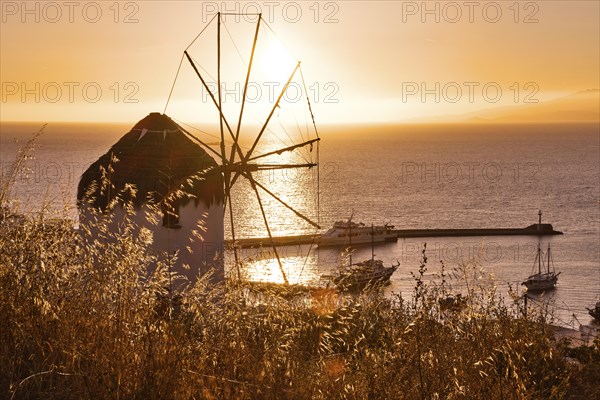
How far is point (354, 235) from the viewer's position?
6912 cm

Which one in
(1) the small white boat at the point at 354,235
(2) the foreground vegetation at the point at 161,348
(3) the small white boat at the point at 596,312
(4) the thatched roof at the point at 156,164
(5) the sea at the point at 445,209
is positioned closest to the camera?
(2) the foreground vegetation at the point at 161,348

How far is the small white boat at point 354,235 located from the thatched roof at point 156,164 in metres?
49.5

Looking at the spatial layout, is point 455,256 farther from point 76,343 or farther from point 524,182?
point 524,182

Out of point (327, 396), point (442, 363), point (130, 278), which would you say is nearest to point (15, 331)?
point (130, 278)

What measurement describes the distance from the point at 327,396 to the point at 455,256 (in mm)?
56455

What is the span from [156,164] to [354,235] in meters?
52.7

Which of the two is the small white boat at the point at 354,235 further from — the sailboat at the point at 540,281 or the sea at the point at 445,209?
the sailboat at the point at 540,281

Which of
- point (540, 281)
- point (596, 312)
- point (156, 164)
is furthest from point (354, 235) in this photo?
point (156, 164)

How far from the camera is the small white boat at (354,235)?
223ft

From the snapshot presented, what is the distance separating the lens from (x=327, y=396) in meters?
4.10

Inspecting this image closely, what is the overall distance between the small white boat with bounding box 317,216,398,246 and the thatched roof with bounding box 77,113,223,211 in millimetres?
49494

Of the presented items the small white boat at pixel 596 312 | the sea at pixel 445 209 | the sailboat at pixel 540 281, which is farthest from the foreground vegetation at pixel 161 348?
the sailboat at pixel 540 281

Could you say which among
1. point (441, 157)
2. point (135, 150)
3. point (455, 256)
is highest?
point (441, 157)

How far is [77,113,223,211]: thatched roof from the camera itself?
54.6 feet
